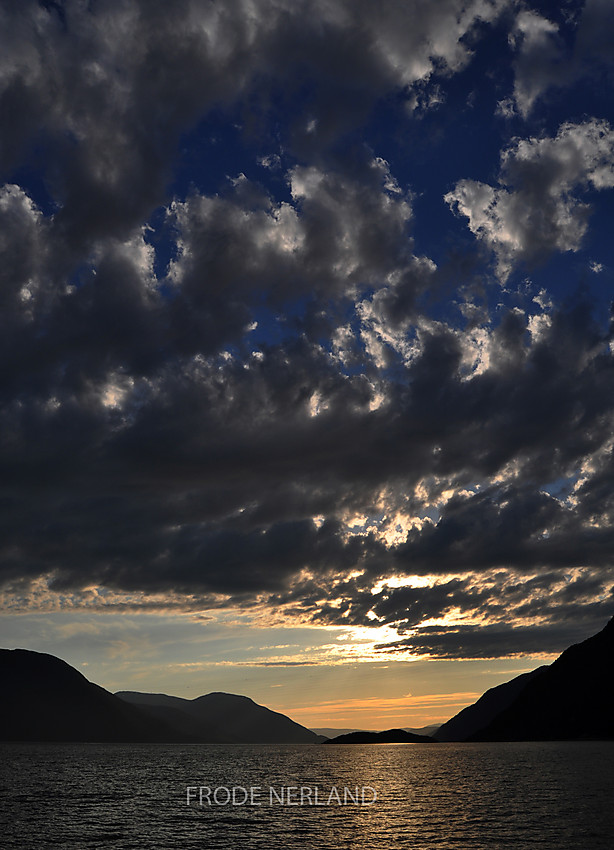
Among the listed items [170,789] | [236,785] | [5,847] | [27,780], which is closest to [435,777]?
[236,785]

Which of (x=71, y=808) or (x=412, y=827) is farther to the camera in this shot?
(x=71, y=808)

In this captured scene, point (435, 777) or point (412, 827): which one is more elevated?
point (412, 827)

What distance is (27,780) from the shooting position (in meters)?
173

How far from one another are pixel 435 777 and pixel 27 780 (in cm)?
10776

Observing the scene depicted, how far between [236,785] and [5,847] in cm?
9527

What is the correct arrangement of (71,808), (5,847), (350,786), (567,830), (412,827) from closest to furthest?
1. (5,847)
2. (567,830)
3. (412,827)
4. (71,808)
5. (350,786)

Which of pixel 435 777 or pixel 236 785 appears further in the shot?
pixel 435 777

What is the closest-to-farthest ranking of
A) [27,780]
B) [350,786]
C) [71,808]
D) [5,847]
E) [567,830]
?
[5,847] → [567,830] → [71,808] → [350,786] → [27,780]

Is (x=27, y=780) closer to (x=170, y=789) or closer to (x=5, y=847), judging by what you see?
(x=170, y=789)

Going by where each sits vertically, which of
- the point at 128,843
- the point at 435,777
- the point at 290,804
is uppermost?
the point at 128,843

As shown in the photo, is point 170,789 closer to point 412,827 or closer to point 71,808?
point 71,808

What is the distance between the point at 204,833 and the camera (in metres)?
78.4

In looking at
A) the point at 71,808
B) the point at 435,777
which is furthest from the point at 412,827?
the point at 435,777

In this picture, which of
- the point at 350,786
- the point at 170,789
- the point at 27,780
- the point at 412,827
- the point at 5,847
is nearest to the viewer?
the point at 5,847
